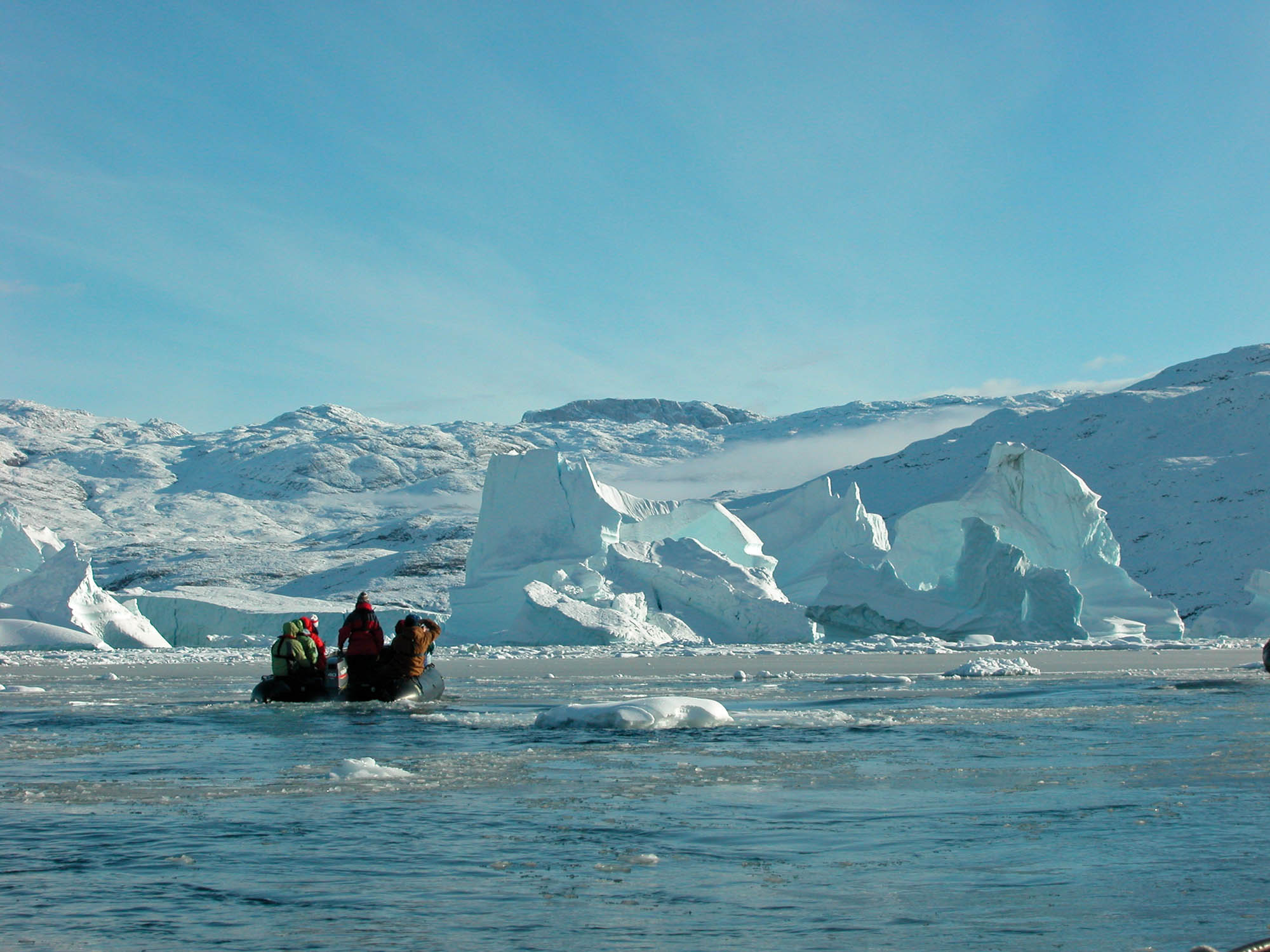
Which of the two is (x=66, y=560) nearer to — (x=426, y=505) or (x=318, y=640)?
(x=318, y=640)

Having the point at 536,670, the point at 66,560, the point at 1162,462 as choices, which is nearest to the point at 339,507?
the point at 1162,462

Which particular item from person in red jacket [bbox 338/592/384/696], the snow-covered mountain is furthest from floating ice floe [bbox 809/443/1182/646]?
the snow-covered mountain

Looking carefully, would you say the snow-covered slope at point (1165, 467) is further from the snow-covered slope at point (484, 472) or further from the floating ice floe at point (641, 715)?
the floating ice floe at point (641, 715)

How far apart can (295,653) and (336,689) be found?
84 cm

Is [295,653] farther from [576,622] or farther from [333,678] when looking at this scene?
[576,622]

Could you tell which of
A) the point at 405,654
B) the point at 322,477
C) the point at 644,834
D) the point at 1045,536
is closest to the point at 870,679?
the point at 405,654

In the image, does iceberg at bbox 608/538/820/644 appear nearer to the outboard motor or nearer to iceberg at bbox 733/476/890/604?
iceberg at bbox 733/476/890/604

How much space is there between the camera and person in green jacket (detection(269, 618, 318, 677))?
12.9 m

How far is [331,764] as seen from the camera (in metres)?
7.77

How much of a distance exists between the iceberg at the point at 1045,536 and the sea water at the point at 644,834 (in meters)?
22.2

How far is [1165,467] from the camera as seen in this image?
59.7 metres

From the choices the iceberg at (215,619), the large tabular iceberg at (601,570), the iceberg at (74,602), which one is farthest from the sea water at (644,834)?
the iceberg at (215,619)

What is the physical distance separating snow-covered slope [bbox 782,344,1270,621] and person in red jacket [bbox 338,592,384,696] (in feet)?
102

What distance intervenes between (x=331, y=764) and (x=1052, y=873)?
475cm
